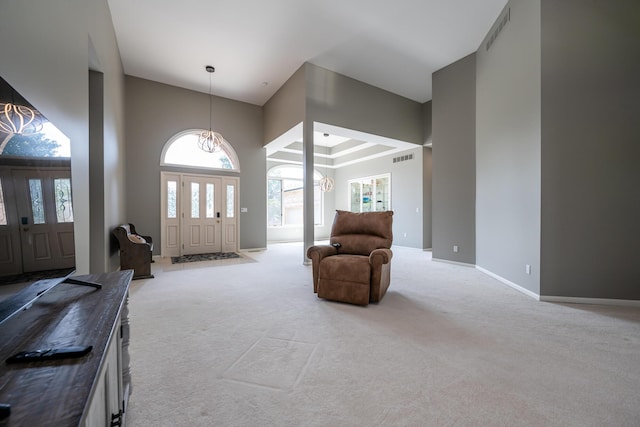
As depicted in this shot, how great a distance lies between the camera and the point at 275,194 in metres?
9.02

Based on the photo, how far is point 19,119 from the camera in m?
0.95

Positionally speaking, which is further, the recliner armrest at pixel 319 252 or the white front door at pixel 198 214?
the white front door at pixel 198 214

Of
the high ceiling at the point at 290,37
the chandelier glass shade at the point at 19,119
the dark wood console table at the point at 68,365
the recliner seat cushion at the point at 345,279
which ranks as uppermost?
the high ceiling at the point at 290,37

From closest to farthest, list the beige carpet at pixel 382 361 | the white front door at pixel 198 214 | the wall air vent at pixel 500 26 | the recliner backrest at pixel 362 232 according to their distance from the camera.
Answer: the beige carpet at pixel 382 361 → the recliner backrest at pixel 362 232 → the wall air vent at pixel 500 26 → the white front door at pixel 198 214

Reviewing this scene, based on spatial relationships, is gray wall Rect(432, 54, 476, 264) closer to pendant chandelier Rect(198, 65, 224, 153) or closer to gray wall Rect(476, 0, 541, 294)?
gray wall Rect(476, 0, 541, 294)

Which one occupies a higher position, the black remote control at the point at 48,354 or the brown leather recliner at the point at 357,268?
the black remote control at the point at 48,354

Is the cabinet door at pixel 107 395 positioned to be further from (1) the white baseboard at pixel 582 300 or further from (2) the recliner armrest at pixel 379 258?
(1) the white baseboard at pixel 582 300

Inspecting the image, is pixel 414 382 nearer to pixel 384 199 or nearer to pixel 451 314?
pixel 451 314

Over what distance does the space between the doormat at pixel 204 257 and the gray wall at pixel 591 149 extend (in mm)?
5681

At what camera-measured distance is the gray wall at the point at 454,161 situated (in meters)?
4.92

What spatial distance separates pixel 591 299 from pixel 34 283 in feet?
15.5

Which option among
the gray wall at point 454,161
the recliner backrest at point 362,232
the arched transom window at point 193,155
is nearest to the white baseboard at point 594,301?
the gray wall at point 454,161

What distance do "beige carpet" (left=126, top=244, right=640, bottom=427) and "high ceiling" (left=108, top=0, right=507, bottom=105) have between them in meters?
4.02

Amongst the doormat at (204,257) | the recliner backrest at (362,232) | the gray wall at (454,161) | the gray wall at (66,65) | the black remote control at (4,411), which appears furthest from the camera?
the doormat at (204,257)
